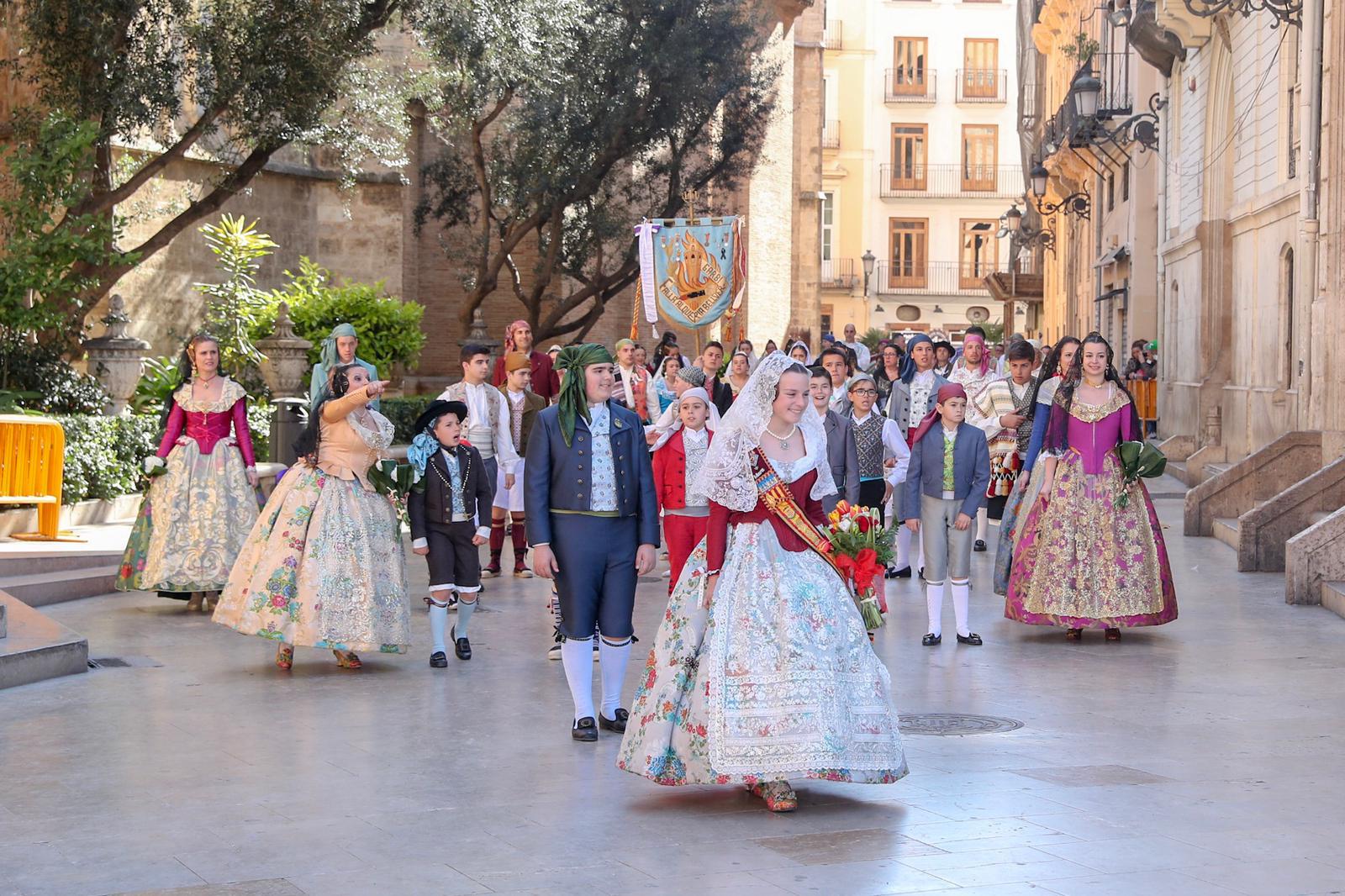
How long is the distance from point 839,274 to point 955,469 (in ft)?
183

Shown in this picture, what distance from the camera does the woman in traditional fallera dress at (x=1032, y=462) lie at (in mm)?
11273

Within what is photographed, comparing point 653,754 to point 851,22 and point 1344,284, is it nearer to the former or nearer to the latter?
point 1344,284

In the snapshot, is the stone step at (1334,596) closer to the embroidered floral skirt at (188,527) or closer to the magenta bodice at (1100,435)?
the magenta bodice at (1100,435)

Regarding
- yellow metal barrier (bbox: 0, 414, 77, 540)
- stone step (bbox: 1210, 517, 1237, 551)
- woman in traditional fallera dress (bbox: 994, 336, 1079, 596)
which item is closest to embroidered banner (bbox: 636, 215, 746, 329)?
stone step (bbox: 1210, 517, 1237, 551)

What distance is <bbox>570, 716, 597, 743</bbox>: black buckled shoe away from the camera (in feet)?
26.1

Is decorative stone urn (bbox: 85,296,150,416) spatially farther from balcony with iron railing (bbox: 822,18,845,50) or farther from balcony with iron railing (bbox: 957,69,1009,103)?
balcony with iron railing (bbox: 957,69,1009,103)

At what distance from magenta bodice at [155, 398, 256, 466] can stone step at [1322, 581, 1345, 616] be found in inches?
299

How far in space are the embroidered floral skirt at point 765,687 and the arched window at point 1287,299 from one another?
14.2 m

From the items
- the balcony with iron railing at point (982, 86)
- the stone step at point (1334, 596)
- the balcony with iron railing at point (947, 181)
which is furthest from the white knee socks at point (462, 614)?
the balcony with iron railing at point (982, 86)

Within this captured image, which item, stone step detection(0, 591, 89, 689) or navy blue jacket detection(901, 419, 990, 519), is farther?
navy blue jacket detection(901, 419, 990, 519)

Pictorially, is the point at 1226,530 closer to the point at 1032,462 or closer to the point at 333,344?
the point at 1032,462

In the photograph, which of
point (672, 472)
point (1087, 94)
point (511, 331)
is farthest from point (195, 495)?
point (1087, 94)

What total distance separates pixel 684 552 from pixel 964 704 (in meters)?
1.95

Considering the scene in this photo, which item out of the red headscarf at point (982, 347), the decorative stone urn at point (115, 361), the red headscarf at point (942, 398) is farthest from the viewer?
the decorative stone urn at point (115, 361)
